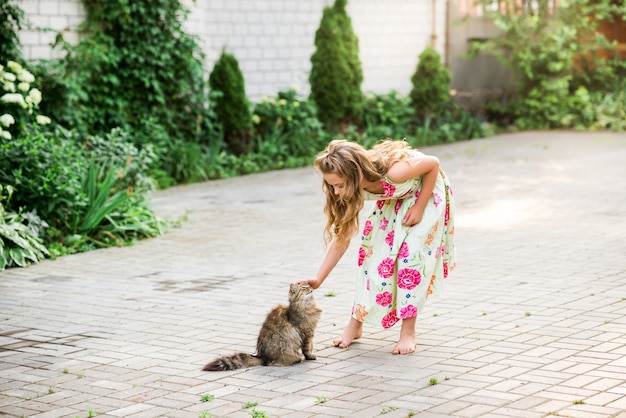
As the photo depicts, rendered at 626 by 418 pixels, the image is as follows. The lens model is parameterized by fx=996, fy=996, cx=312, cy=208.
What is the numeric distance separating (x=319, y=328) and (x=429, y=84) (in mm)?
11822

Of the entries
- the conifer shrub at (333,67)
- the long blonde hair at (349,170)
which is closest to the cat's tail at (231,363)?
the long blonde hair at (349,170)

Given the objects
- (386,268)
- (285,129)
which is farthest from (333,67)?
(386,268)

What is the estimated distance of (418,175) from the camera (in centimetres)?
565

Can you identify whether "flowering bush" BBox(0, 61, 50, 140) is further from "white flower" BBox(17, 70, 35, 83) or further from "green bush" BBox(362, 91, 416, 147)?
"green bush" BBox(362, 91, 416, 147)

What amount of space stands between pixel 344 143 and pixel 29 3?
7.92 metres

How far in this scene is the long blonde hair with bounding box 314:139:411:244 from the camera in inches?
216

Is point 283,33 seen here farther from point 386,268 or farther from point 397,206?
point 386,268

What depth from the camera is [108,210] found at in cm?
955

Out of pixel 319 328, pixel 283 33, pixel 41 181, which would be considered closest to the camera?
pixel 319 328

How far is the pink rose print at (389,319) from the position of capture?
19.1ft

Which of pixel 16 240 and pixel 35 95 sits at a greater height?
pixel 35 95

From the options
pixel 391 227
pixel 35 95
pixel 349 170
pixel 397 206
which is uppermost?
pixel 35 95

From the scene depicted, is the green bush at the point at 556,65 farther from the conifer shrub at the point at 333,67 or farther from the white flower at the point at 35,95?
the white flower at the point at 35,95

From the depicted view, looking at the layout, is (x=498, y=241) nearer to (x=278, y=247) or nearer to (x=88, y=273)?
(x=278, y=247)
